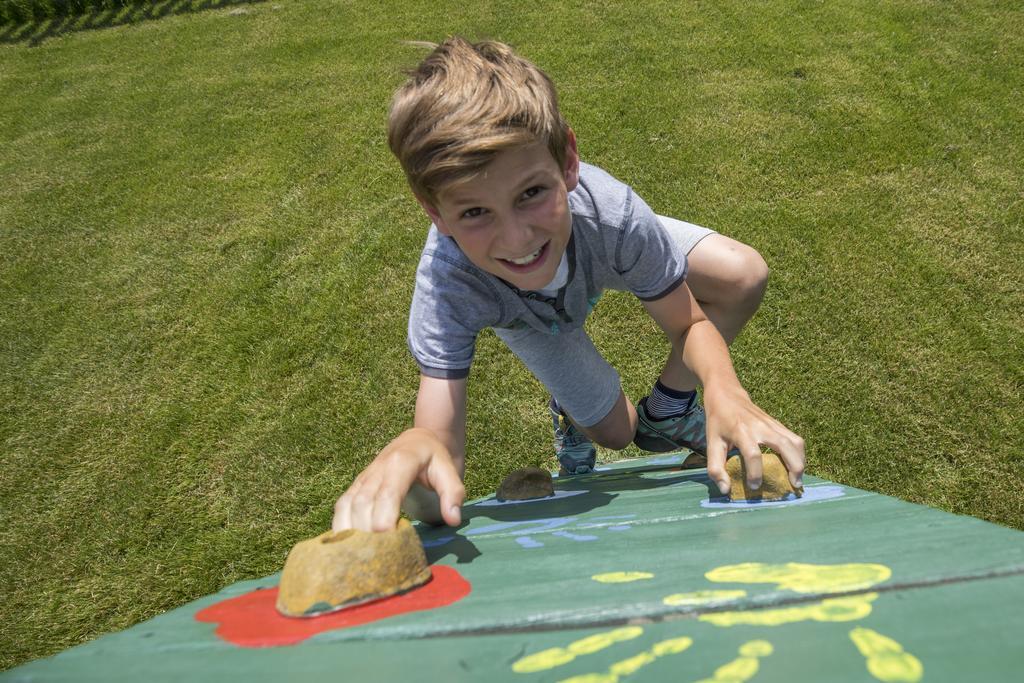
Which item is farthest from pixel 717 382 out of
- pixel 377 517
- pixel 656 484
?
pixel 377 517

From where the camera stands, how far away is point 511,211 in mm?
1788

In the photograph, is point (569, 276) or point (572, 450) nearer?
point (569, 276)

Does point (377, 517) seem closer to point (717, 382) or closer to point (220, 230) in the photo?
point (717, 382)

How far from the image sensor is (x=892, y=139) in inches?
192

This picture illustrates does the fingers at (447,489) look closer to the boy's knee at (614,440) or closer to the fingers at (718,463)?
the fingers at (718,463)

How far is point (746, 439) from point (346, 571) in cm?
98

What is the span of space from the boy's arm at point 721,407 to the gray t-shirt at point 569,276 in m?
0.10

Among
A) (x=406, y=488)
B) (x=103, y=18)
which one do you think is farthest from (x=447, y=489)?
(x=103, y=18)

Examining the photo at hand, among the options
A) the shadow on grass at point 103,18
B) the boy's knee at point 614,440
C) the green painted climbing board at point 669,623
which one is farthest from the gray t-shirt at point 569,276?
the shadow on grass at point 103,18

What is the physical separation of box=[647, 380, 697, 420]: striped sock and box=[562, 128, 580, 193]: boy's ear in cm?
110

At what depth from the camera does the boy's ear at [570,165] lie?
2.02 m

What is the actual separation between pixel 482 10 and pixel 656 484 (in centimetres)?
707

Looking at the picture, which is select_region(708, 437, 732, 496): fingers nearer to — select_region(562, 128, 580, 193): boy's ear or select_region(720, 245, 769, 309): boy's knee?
select_region(562, 128, 580, 193): boy's ear

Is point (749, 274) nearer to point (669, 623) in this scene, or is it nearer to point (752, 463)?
point (752, 463)
